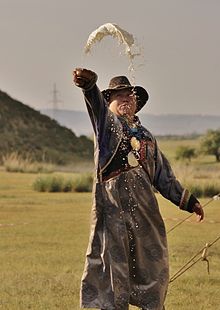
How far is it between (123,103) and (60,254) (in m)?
4.37

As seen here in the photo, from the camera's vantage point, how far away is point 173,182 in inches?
228

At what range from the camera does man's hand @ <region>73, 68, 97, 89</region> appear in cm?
508

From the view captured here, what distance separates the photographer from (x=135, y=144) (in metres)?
5.49

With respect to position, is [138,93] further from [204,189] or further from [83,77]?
[204,189]

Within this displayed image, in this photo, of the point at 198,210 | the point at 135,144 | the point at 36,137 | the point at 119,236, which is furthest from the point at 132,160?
the point at 36,137

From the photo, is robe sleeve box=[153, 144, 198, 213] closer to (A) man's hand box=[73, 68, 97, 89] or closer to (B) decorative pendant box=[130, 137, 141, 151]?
(B) decorative pendant box=[130, 137, 141, 151]

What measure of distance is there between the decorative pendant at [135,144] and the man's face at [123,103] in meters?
0.18

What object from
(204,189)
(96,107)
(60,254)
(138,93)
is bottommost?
(60,254)

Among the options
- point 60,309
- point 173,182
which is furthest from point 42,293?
point 173,182

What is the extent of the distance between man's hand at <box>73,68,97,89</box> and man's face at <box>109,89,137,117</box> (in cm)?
44

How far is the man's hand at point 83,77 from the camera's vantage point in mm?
5078

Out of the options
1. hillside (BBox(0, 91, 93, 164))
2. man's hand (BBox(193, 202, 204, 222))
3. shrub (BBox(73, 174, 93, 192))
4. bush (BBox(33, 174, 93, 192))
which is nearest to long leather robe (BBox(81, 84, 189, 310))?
man's hand (BBox(193, 202, 204, 222))

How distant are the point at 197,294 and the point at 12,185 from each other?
12878mm

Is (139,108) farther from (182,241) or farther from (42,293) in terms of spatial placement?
(182,241)
